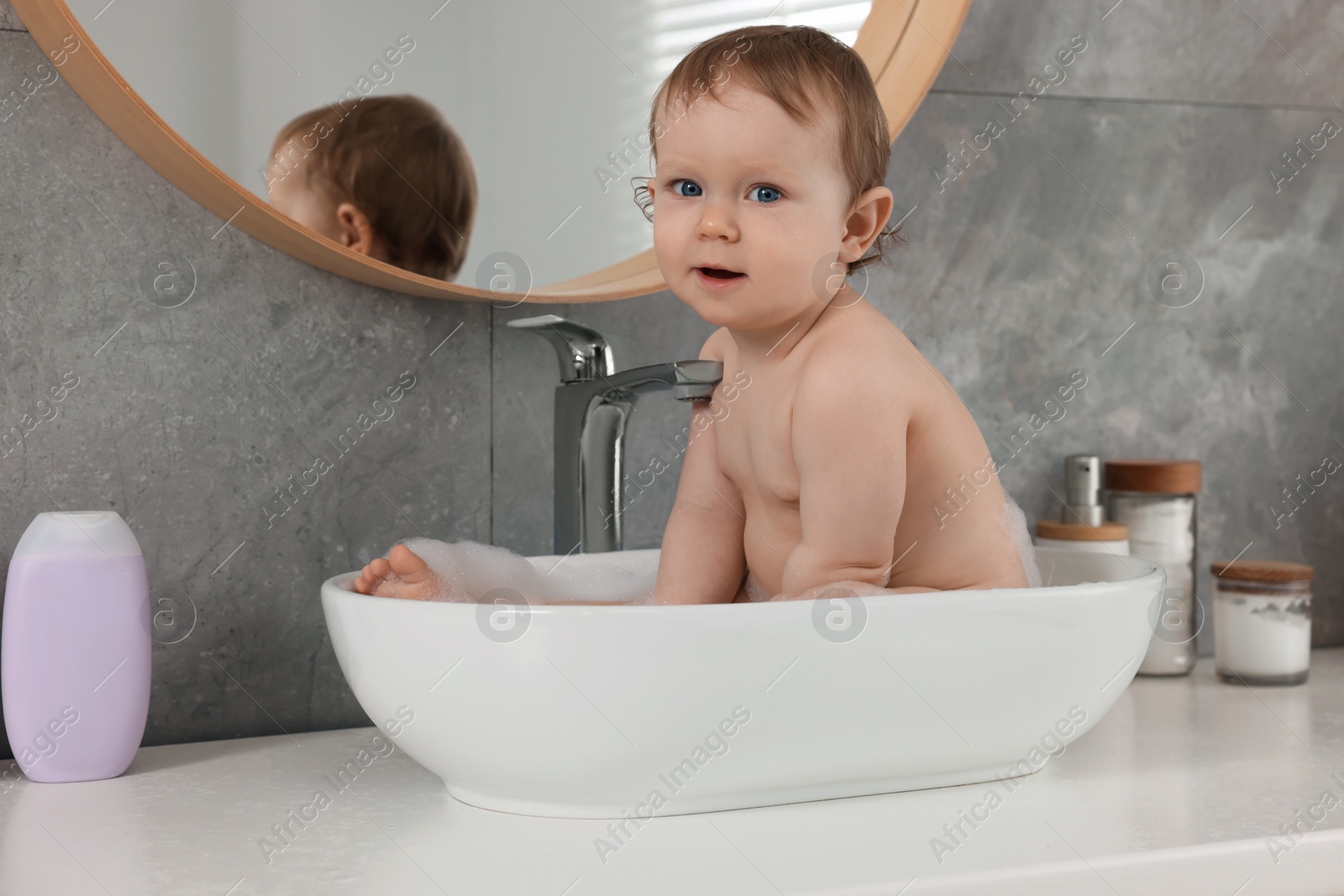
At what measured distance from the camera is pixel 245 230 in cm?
86

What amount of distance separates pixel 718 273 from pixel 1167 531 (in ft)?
1.84

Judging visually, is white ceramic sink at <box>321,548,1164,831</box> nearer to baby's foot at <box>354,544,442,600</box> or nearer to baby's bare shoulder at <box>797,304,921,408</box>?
baby's foot at <box>354,544,442,600</box>

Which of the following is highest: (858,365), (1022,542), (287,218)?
(287,218)

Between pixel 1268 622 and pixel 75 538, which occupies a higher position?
pixel 75 538

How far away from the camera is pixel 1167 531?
1.04 m

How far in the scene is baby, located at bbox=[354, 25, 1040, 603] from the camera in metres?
0.68

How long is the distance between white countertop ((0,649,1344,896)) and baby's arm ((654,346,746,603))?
19 cm

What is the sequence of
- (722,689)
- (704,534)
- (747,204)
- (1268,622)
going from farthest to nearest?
(1268,622) → (704,534) → (747,204) → (722,689)

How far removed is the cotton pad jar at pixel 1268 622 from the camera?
0.97 metres

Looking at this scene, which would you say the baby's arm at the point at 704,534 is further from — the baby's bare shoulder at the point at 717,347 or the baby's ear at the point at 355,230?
the baby's ear at the point at 355,230

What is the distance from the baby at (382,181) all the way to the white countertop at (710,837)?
37 cm

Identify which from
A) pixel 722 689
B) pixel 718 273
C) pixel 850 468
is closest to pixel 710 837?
pixel 722 689

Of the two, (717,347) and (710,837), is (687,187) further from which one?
(710,837)

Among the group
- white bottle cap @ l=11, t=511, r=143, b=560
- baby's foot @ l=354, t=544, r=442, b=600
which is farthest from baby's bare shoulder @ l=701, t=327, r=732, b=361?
white bottle cap @ l=11, t=511, r=143, b=560
